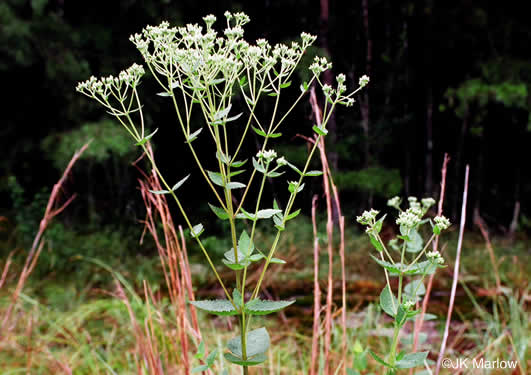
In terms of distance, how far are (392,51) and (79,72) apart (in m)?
4.58

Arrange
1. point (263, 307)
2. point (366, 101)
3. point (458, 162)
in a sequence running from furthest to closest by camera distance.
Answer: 1. point (458, 162)
2. point (366, 101)
3. point (263, 307)

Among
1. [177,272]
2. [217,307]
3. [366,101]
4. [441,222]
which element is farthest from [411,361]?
[366,101]

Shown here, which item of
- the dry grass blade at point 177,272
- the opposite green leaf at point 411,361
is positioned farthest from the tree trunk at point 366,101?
the opposite green leaf at point 411,361

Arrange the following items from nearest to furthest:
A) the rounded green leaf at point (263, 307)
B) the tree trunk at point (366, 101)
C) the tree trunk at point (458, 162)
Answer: the rounded green leaf at point (263, 307), the tree trunk at point (458, 162), the tree trunk at point (366, 101)

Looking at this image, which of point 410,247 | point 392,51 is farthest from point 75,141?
point 392,51

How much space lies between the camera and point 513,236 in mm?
6316

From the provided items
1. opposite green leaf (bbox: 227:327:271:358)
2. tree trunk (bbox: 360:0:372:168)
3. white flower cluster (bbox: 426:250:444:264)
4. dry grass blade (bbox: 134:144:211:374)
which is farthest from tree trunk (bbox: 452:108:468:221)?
opposite green leaf (bbox: 227:327:271:358)

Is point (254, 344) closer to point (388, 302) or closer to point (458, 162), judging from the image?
point (388, 302)

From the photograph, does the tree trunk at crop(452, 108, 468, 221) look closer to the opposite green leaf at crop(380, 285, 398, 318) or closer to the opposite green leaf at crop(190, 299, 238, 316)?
the opposite green leaf at crop(380, 285, 398, 318)

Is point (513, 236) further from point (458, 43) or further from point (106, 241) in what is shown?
point (106, 241)

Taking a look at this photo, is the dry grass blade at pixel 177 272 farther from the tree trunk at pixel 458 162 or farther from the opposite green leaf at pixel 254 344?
the tree trunk at pixel 458 162

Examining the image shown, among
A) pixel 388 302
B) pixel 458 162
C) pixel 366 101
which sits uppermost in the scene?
pixel 366 101

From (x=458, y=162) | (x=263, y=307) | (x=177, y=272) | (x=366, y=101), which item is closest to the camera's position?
(x=263, y=307)

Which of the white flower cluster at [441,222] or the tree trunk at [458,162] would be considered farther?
the tree trunk at [458,162]
